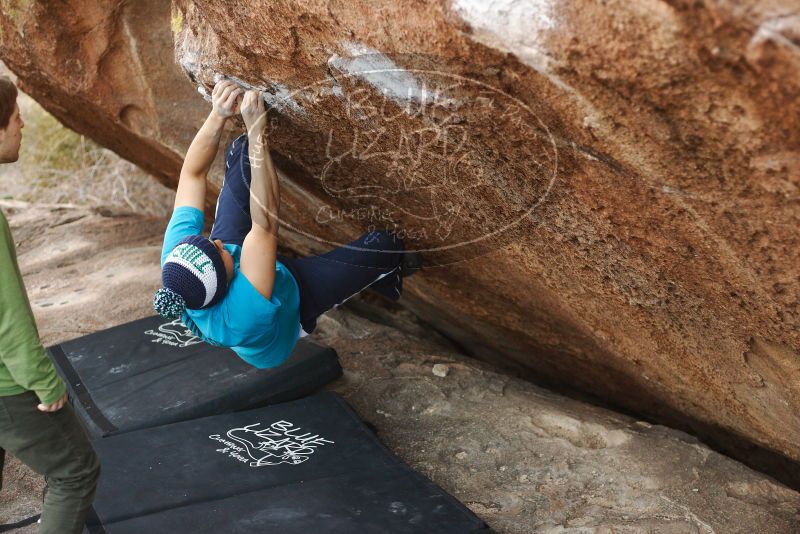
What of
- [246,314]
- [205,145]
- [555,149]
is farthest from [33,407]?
[555,149]

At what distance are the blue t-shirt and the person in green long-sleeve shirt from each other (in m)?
0.55

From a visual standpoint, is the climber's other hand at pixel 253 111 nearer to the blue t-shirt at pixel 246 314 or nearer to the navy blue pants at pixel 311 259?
the navy blue pants at pixel 311 259

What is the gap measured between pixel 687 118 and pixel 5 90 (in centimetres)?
142

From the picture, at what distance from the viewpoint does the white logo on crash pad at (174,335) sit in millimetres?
3234

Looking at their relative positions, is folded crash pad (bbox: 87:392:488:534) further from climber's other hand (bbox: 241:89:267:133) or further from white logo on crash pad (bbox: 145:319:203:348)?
climber's other hand (bbox: 241:89:267:133)

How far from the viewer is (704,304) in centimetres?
215

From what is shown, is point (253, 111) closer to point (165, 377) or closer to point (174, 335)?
point (165, 377)

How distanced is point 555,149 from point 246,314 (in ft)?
Result: 3.32

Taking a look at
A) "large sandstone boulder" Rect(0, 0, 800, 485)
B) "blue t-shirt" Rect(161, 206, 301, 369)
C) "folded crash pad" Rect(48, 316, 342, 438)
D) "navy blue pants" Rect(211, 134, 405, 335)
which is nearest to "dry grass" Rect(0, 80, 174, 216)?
"large sandstone boulder" Rect(0, 0, 800, 485)

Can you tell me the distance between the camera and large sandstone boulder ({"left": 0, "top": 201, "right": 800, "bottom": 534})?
7.41 feet

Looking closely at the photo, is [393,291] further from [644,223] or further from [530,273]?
[644,223]

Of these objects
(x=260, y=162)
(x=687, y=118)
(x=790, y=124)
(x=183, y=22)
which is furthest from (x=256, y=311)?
(x=790, y=124)

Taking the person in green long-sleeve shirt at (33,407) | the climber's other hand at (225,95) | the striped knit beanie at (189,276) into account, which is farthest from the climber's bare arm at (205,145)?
the person in green long-sleeve shirt at (33,407)

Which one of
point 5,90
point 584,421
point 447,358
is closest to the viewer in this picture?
point 5,90
